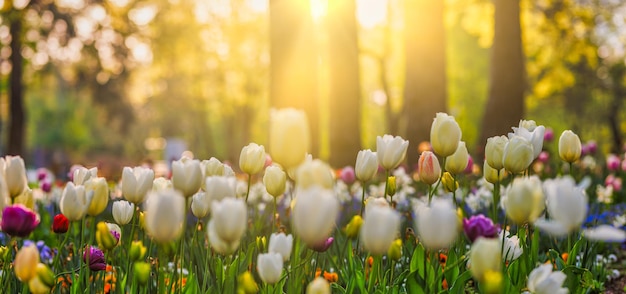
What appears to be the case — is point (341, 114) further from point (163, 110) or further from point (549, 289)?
point (163, 110)

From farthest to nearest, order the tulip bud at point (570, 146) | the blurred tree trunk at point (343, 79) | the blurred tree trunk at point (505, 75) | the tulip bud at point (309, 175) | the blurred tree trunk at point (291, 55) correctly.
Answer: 1. the blurred tree trunk at point (343, 79)
2. the blurred tree trunk at point (505, 75)
3. the blurred tree trunk at point (291, 55)
4. the tulip bud at point (570, 146)
5. the tulip bud at point (309, 175)

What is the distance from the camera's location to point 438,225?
5.82 feet

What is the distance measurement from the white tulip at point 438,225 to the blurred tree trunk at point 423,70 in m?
8.01

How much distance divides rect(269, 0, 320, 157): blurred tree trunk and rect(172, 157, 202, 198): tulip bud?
7.37 metres

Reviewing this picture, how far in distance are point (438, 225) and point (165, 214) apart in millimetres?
706

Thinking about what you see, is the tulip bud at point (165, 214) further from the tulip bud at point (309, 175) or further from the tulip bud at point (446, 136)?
the tulip bud at point (446, 136)

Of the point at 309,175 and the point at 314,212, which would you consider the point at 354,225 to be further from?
the point at 314,212

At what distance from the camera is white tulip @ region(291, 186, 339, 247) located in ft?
5.40

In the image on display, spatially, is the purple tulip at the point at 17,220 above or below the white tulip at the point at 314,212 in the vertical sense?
below

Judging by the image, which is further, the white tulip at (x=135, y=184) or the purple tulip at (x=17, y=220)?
the white tulip at (x=135, y=184)

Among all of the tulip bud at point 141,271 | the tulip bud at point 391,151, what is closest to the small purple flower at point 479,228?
the tulip bud at point 391,151

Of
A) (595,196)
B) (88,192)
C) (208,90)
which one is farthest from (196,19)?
(88,192)

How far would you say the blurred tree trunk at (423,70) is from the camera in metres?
9.79

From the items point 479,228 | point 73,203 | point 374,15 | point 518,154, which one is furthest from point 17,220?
point 374,15
